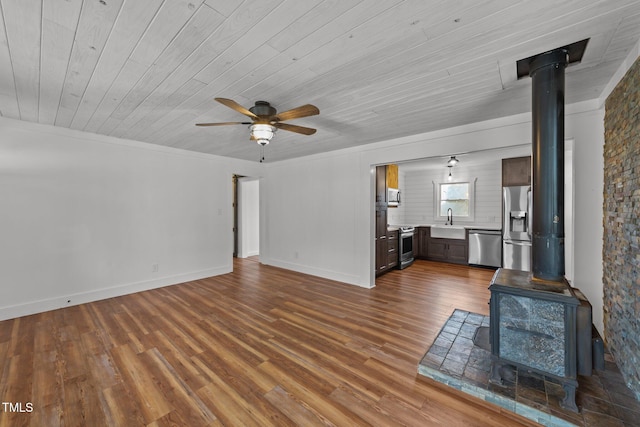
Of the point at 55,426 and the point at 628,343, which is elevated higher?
the point at 628,343

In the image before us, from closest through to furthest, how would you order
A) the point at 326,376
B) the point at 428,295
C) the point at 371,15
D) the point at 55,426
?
1. the point at 371,15
2. the point at 55,426
3. the point at 326,376
4. the point at 428,295

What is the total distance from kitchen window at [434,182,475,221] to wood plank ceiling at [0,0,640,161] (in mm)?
4283

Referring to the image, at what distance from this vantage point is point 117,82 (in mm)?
2295

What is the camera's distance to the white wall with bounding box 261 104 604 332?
2605 millimetres

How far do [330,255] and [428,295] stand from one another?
75.2 inches

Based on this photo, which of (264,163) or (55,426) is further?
(264,163)

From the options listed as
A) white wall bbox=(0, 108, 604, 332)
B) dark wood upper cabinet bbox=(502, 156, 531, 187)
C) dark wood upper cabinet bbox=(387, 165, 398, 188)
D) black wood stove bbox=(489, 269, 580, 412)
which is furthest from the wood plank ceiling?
dark wood upper cabinet bbox=(502, 156, 531, 187)

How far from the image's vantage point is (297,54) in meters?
1.83

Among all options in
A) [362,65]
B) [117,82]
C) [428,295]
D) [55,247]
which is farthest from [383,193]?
[55,247]

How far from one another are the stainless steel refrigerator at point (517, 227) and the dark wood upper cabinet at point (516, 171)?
0.12m

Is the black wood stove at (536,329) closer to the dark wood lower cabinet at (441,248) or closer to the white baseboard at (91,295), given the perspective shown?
the dark wood lower cabinet at (441,248)

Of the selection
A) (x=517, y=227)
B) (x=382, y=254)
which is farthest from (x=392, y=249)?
(x=517, y=227)

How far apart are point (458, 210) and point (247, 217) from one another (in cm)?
592

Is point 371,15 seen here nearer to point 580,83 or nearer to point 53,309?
point 580,83
